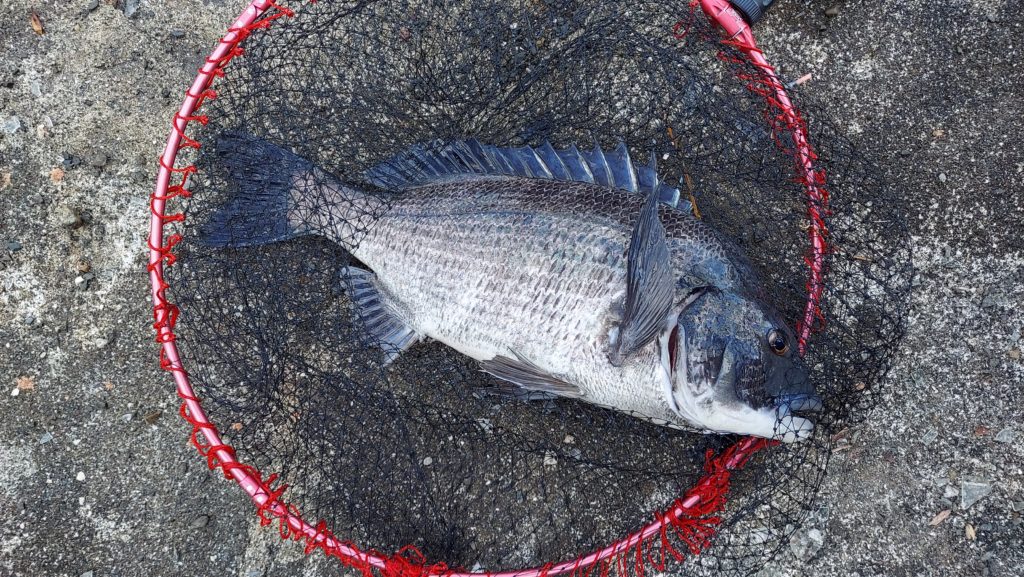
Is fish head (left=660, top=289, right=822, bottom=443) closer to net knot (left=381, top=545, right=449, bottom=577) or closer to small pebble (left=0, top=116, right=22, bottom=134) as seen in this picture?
net knot (left=381, top=545, right=449, bottom=577)

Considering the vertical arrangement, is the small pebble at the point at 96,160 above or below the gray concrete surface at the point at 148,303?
above

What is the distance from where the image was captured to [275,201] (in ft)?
7.85

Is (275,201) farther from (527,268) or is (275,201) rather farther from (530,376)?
(530,376)

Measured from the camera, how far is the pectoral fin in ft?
6.31

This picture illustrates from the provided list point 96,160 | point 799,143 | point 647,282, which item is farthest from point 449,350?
point 96,160

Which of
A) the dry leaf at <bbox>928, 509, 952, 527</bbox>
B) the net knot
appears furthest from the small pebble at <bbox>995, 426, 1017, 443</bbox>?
the net knot

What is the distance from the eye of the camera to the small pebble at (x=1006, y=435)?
249 cm

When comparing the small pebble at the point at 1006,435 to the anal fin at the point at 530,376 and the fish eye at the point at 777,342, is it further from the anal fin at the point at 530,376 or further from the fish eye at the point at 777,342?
the anal fin at the point at 530,376

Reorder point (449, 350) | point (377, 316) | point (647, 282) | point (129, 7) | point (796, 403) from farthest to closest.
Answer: point (129, 7) < point (449, 350) < point (377, 316) < point (796, 403) < point (647, 282)

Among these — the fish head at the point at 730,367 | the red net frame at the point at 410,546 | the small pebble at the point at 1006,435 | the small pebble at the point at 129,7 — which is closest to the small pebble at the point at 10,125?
the small pebble at the point at 129,7

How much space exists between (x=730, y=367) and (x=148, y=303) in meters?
2.33

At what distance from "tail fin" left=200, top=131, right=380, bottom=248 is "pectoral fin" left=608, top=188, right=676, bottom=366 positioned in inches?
39.9

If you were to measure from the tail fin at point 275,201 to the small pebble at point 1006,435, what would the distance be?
2616mm

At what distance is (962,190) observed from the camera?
2619 millimetres
